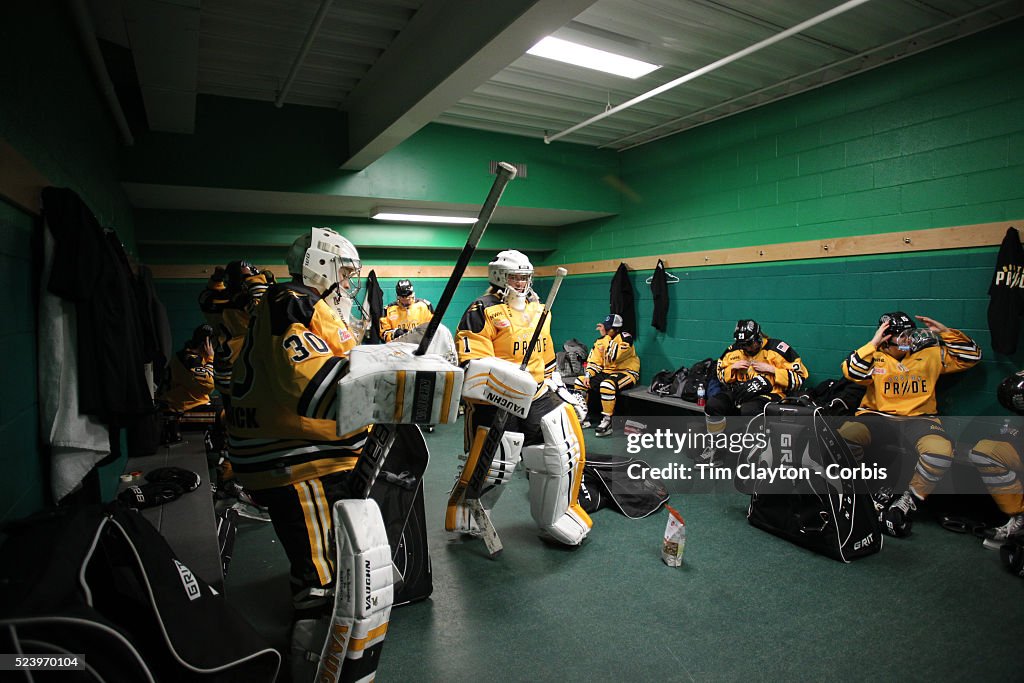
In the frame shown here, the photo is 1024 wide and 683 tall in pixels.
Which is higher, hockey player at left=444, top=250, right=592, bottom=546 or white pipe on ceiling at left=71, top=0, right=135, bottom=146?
white pipe on ceiling at left=71, top=0, right=135, bottom=146

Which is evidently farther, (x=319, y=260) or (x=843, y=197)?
(x=843, y=197)

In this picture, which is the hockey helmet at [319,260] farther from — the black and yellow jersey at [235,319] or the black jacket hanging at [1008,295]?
the black jacket hanging at [1008,295]

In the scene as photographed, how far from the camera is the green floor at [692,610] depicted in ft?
7.11

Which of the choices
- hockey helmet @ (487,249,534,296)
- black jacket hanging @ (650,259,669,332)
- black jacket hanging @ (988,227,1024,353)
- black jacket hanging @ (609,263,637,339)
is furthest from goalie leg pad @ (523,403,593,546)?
black jacket hanging @ (609,263,637,339)

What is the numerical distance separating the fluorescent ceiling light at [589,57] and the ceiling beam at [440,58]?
0.70 m

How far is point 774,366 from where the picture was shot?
4895 millimetres

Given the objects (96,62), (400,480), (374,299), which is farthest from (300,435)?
(374,299)

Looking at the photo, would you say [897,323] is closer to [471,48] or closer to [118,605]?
[471,48]

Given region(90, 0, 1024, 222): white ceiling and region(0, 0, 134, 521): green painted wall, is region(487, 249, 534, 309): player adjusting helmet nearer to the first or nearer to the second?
region(90, 0, 1024, 222): white ceiling

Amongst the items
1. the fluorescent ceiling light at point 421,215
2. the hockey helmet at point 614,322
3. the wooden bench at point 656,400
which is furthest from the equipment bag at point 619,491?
the fluorescent ceiling light at point 421,215

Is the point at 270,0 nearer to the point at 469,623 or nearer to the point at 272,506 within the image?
the point at 272,506

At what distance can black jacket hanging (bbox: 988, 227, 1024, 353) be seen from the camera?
354 centimetres

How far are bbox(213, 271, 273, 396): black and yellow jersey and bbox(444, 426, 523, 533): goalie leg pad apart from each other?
1.52 meters

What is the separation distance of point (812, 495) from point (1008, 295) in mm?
1892
